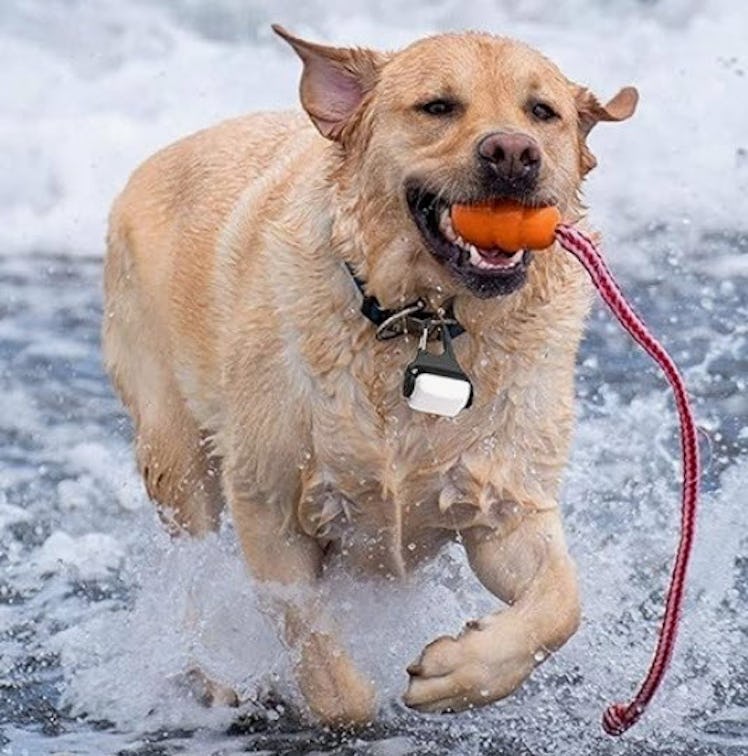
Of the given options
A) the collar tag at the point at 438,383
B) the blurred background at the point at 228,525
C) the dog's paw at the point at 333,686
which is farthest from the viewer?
the blurred background at the point at 228,525

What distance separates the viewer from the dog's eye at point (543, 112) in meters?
5.20

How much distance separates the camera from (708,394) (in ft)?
29.1

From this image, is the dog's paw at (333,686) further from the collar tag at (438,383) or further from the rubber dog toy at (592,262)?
the rubber dog toy at (592,262)

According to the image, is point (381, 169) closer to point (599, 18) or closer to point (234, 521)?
point (234, 521)

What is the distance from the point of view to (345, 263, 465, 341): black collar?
5.35 meters

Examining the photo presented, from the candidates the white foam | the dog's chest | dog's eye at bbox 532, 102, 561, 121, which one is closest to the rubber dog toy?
dog's eye at bbox 532, 102, 561, 121

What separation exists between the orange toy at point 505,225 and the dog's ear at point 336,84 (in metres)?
0.53

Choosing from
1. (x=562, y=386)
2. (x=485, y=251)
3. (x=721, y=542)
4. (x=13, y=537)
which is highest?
(x=485, y=251)

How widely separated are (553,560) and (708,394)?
354 centimetres

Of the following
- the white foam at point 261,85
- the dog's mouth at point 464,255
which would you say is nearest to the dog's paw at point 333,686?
the dog's mouth at point 464,255

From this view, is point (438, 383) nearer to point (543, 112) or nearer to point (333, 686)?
point (543, 112)

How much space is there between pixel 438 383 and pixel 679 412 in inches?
22.6

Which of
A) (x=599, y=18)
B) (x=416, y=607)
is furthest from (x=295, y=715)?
(x=599, y=18)

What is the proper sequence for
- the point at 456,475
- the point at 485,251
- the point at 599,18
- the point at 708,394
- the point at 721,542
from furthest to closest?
the point at 599,18
the point at 708,394
the point at 721,542
the point at 456,475
the point at 485,251
